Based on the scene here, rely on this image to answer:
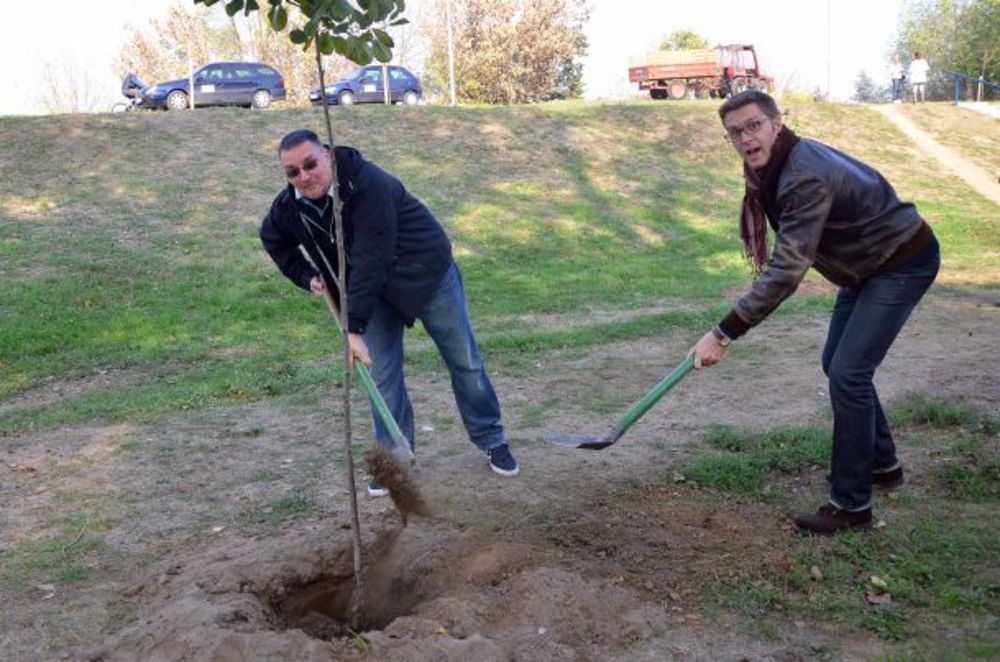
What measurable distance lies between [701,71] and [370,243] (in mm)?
27939

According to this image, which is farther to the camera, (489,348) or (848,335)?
(489,348)

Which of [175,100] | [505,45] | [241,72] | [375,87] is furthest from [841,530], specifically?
[505,45]

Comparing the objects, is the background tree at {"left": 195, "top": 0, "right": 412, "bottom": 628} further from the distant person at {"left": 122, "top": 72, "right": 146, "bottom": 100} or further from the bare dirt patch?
the distant person at {"left": 122, "top": 72, "right": 146, "bottom": 100}

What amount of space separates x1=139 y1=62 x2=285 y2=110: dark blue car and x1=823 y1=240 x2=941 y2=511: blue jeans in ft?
71.3

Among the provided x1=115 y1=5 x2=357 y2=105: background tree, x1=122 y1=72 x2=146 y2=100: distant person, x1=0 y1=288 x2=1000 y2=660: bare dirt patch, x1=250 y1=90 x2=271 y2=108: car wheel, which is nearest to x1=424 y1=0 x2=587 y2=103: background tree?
x1=115 y1=5 x2=357 y2=105: background tree

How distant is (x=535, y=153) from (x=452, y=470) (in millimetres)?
14223

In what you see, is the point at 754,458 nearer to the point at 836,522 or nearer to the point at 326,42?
the point at 836,522

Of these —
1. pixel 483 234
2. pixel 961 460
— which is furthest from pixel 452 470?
pixel 483 234

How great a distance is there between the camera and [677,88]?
100 ft

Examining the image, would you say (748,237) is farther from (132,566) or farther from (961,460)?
(132,566)

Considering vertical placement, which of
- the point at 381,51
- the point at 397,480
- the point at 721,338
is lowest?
the point at 397,480

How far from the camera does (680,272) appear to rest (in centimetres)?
1230

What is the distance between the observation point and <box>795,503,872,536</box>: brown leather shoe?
156 inches

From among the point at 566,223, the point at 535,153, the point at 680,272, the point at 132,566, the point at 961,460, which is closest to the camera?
the point at 132,566
